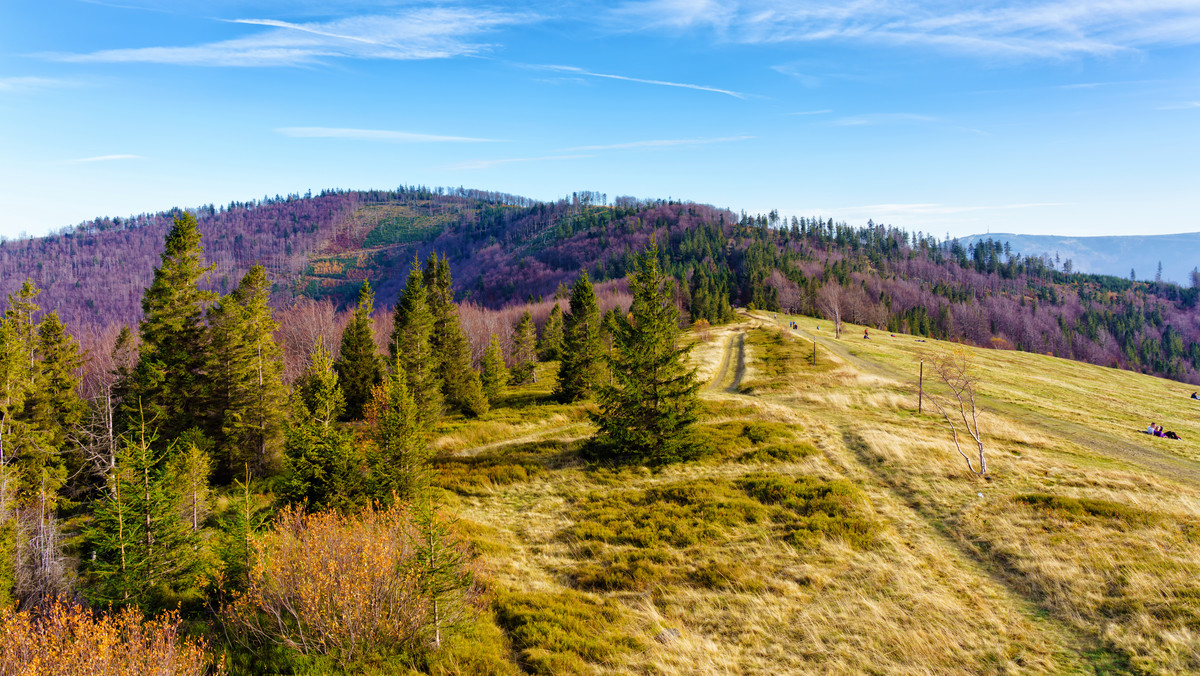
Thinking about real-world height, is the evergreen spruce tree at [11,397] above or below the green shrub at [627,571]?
above

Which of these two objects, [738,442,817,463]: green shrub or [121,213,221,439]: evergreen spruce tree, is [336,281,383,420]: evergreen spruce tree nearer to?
[121,213,221,439]: evergreen spruce tree

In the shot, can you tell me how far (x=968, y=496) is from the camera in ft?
77.5

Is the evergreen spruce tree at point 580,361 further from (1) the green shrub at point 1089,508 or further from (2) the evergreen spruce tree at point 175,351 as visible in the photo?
(1) the green shrub at point 1089,508

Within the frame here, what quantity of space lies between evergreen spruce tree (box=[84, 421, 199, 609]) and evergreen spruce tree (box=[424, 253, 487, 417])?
109 ft

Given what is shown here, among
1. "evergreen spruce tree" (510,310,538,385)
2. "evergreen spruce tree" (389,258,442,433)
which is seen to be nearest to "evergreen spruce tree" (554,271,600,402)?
"evergreen spruce tree" (389,258,442,433)

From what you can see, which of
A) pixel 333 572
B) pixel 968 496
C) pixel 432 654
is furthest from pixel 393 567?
pixel 968 496

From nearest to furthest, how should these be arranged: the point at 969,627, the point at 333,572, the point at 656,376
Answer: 1. the point at 333,572
2. the point at 969,627
3. the point at 656,376

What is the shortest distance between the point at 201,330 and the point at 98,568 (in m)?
22.4

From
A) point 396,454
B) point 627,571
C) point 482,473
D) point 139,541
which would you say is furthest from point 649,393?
point 139,541

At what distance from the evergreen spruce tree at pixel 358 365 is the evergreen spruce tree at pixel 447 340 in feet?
20.7

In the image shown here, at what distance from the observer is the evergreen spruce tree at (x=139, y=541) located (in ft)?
52.8

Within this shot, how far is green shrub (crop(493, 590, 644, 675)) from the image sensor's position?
12.4 m

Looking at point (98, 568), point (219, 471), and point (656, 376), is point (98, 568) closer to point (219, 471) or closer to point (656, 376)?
point (219, 471)

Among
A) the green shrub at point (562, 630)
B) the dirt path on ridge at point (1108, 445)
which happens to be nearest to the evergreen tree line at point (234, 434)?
the green shrub at point (562, 630)
